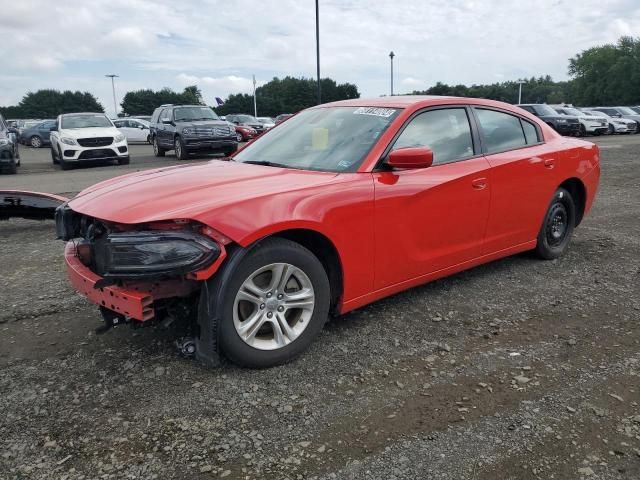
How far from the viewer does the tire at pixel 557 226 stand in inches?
199

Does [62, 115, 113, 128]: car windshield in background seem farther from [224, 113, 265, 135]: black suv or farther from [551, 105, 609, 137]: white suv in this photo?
[551, 105, 609, 137]: white suv

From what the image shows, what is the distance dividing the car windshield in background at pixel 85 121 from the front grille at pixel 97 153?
4.01 feet

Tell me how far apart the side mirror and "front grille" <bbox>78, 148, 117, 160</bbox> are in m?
14.1

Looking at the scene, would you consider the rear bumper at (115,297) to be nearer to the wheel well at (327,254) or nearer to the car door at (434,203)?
the wheel well at (327,254)

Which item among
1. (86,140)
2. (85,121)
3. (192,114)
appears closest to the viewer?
(86,140)

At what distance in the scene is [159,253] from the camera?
8.93ft

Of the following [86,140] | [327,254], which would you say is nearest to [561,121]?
[86,140]

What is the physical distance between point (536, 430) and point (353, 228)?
1.49 m

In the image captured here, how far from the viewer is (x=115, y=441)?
8.13ft

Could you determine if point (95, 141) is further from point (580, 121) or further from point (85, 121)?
point (580, 121)

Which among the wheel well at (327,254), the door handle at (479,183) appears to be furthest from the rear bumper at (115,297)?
the door handle at (479,183)

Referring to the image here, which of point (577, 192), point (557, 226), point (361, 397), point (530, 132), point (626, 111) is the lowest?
point (361, 397)

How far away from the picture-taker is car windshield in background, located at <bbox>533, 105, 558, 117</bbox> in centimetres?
2589

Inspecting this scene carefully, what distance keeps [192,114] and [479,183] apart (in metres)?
14.9
